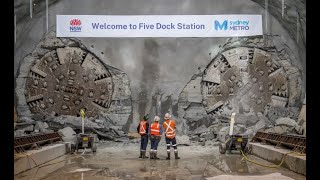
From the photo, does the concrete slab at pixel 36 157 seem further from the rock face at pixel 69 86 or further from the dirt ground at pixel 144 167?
the rock face at pixel 69 86

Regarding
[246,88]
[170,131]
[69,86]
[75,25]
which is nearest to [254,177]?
[170,131]

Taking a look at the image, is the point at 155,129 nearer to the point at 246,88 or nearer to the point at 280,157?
the point at 280,157

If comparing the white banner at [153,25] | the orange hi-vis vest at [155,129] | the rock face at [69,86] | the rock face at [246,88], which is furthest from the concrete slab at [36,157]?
the rock face at [246,88]

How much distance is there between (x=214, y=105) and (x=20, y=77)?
6473 millimetres

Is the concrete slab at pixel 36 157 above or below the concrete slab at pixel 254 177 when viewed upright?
above

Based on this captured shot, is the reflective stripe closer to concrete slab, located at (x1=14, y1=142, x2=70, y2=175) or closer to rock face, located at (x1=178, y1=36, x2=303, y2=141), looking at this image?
rock face, located at (x1=178, y1=36, x2=303, y2=141)

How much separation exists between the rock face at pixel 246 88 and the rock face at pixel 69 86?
87.8 inches

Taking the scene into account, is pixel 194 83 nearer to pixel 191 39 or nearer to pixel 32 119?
pixel 191 39

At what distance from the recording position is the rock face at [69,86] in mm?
11852

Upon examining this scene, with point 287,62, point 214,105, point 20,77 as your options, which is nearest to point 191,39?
point 214,105

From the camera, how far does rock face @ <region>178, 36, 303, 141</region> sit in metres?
11.9

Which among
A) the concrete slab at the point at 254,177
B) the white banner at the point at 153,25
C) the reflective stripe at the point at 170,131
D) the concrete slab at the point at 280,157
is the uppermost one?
the white banner at the point at 153,25

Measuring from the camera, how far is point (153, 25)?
1127 centimetres

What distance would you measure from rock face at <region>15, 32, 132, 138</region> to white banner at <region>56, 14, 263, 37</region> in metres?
0.79
